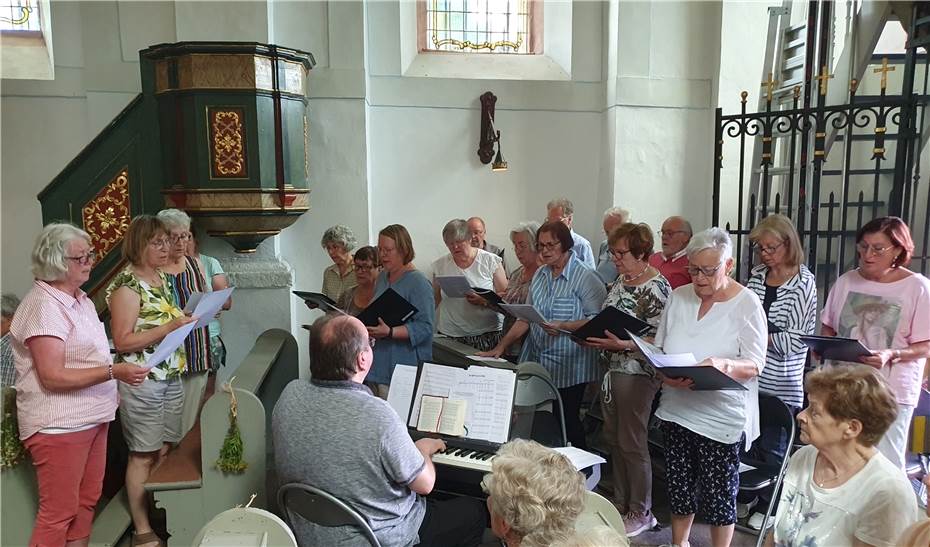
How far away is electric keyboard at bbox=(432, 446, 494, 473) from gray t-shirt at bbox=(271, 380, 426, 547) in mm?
329

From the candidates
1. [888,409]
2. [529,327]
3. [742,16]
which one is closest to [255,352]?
[529,327]

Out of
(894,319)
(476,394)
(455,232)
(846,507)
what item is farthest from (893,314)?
(455,232)

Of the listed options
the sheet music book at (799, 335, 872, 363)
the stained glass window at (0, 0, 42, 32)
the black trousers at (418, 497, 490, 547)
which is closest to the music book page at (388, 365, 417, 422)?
the black trousers at (418, 497, 490, 547)

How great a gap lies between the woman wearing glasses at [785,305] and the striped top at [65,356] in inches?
114

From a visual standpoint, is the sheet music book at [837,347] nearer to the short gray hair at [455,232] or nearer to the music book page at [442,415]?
the music book page at [442,415]

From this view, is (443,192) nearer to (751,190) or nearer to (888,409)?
(751,190)

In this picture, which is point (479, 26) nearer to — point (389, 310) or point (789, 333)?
point (389, 310)

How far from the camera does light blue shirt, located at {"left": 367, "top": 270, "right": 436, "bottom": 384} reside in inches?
136

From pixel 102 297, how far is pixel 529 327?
9.01 ft

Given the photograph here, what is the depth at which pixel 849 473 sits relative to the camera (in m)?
1.83

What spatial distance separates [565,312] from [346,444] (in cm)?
169

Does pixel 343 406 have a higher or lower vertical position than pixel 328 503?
higher

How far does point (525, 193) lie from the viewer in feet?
20.1

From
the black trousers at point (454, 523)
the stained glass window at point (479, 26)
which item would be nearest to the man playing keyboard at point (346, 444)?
the black trousers at point (454, 523)
